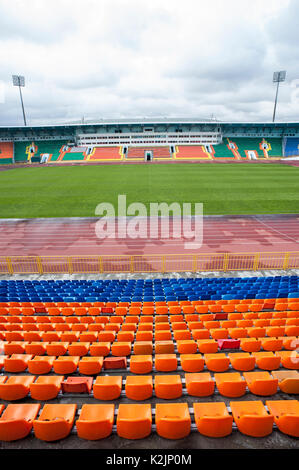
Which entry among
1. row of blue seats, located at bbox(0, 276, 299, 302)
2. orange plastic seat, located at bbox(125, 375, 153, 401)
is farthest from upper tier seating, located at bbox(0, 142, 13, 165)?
orange plastic seat, located at bbox(125, 375, 153, 401)

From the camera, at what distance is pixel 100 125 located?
7144 cm

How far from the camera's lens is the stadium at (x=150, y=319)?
301 centimetres

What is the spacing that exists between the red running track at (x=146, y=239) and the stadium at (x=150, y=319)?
13cm

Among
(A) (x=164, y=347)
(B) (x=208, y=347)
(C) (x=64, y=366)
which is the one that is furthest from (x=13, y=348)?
(B) (x=208, y=347)

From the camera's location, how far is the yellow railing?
40.6 ft

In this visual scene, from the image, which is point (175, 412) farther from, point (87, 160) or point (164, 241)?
point (87, 160)

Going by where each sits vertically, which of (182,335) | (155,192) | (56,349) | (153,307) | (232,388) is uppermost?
(155,192)

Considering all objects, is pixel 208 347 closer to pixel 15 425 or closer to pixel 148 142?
pixel 15 425

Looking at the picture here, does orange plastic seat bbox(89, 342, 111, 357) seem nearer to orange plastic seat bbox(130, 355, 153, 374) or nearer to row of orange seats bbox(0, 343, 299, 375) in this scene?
row of orange seats bbox(0, 343, 299, 375)

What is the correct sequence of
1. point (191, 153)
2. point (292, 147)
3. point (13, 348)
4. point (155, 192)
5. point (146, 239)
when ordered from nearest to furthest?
point (13, 348), point (146, 239), point (155, 192), point (191, 153), point (292, 147)

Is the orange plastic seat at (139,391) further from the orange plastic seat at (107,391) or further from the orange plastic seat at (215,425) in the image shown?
the orange plastic seat at (215,425)

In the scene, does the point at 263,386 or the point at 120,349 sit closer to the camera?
the point at 263,386

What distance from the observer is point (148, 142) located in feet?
236

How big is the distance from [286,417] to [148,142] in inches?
2981
